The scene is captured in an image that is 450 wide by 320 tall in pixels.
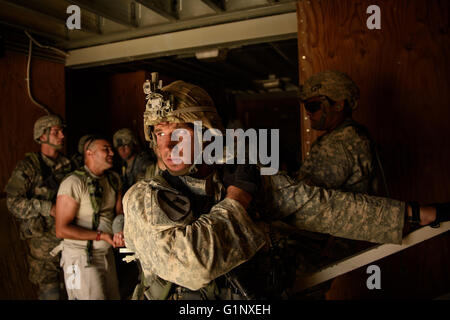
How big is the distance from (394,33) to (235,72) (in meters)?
3.03

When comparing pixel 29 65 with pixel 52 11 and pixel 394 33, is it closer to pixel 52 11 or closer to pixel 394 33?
pixel 52 11

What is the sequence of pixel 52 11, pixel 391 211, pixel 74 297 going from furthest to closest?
pixel 52 11, pixel 74 297, pixel 391 211

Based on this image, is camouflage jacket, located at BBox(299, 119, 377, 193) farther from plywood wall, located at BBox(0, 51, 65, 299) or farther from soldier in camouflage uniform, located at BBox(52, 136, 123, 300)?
plywood wall, located at BBox(0, 51, 65, 299)

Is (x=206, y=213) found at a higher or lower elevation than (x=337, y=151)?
lower

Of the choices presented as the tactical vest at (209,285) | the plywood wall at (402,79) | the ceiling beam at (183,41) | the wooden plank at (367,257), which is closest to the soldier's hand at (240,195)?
→ the tactical vest at (209,285)

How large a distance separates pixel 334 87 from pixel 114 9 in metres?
2.14

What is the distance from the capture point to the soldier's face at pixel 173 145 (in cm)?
129

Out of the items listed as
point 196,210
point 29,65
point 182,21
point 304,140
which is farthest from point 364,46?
point 29,65

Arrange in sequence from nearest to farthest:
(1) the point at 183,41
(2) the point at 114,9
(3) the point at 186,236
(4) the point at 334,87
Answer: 1. (3) the point at 186,236
2. (4) the point at 334,87
3. (2) the point at 114,9
4. (1) the point at 183,41

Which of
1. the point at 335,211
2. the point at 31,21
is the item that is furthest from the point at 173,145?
the point at 31,21

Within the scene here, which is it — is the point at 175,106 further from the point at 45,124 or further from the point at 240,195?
the point at 45,124

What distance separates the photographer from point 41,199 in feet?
10.1

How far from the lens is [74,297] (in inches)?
94.1

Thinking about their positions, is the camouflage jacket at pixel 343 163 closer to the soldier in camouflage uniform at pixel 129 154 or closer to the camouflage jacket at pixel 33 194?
the soldier in camouflage uniform at pixel 129 154
